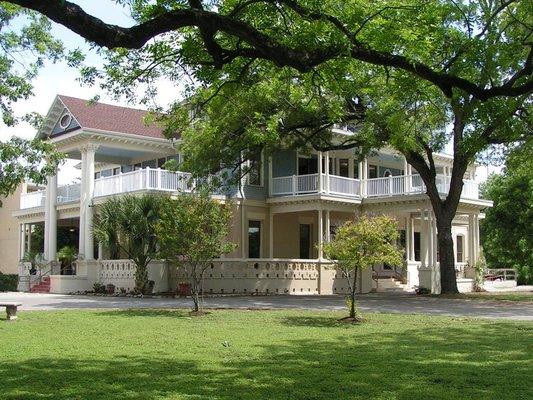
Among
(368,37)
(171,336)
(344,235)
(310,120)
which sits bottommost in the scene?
(171,336)

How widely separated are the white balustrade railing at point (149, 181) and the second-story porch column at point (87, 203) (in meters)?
1.17

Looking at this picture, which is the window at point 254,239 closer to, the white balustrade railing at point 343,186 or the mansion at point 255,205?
the mansion at point 255,205

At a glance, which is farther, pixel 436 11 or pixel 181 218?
pixel 181 218

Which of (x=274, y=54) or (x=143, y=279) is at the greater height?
(x=274, y=54)

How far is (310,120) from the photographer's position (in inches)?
1045

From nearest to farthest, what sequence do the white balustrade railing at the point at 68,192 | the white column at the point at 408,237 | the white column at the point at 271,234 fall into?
the white column at the point at 271,234 < the white balustrade railing at the point at 68,192 < the white column at the point at 408,237

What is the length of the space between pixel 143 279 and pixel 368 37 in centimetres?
2014

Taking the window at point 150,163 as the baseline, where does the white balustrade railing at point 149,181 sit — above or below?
below

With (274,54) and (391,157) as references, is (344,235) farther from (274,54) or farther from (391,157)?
(391,157)

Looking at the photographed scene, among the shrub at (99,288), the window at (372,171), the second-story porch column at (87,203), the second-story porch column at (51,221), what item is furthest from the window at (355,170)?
the second-story porch column at (51,221)

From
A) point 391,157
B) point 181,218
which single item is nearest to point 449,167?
point 391,157

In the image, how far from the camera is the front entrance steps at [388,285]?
3478 centimetres

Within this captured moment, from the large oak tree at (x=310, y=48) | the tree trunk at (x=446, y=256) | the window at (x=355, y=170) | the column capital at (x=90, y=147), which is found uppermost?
the column capital at (x=90, y=147)

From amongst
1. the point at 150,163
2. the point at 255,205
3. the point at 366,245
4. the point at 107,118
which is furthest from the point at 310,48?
the point at 150,163
